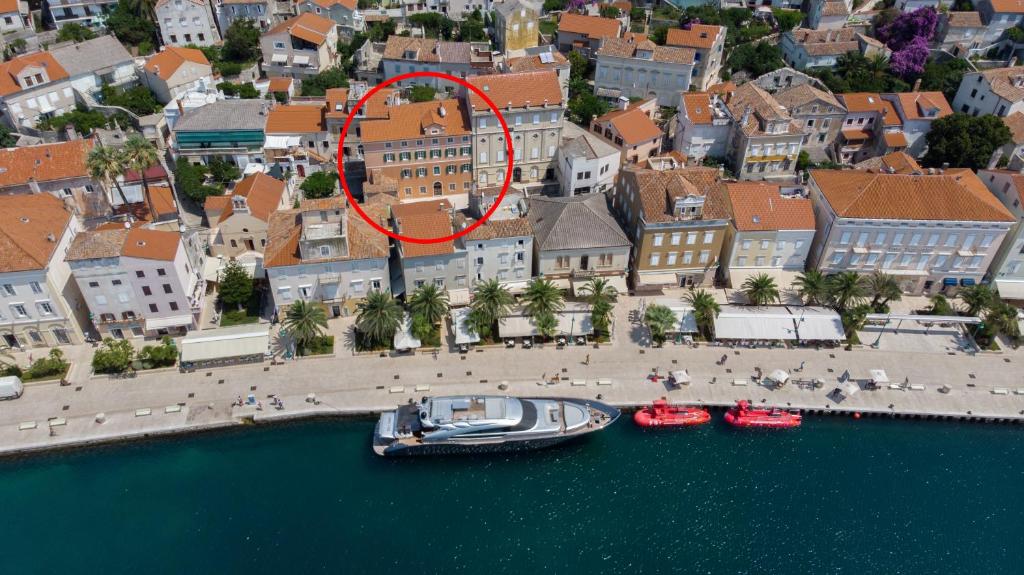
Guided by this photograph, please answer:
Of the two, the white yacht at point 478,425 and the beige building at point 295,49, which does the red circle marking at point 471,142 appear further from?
the white yacht at point 478,425

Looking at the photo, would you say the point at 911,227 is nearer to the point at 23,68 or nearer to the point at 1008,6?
the point at 1008,6

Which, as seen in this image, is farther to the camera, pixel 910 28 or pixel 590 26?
pixel 590 26

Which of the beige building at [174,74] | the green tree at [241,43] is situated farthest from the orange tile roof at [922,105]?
the green tree at [241,43]

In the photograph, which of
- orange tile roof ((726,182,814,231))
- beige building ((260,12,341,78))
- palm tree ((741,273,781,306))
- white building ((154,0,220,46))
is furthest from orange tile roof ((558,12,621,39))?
white building ((154,0,220,46))

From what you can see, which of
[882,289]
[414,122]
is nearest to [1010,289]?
[882,289]

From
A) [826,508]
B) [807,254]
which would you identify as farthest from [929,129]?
[826,508]

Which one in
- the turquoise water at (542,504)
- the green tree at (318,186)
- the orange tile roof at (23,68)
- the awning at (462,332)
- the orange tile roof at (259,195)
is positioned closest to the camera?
the turquoise water at (542,504)
